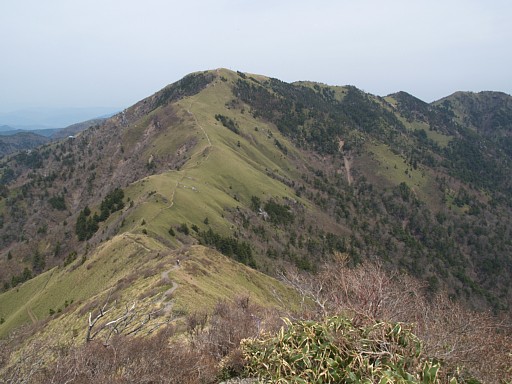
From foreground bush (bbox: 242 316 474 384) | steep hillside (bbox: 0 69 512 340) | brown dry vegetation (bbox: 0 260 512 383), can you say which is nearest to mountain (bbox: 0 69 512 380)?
steep hillside (bbox: 0 69 512 340)

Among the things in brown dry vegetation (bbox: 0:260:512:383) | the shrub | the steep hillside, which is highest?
the shrub

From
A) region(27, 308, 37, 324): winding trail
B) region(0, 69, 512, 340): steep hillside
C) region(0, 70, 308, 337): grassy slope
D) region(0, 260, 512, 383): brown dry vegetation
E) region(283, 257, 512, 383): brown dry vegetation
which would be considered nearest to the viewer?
region(283, 257, 512, 383): brown dry vegetation

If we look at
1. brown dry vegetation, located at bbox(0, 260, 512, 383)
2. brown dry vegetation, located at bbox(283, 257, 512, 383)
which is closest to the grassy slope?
brown dry vegetation, located at bbox(0, 260, 512, 383)

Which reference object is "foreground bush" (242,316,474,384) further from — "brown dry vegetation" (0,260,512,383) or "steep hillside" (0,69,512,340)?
"steep hillside" (0,69,512,340)

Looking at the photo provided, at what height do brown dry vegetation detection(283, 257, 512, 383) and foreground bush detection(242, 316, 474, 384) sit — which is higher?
foreground bush detection(242, 316, 474, 384)

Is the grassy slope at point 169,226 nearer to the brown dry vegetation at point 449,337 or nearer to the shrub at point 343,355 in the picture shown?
the brown dry vegetation at point 449,337

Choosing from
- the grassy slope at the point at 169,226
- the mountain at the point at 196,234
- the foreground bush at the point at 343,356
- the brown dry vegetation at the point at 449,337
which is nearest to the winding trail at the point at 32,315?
the grassy slope at the point at 169,226

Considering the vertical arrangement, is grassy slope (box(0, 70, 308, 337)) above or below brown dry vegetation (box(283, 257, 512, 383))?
below

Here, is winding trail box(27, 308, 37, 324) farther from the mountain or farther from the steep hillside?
the steep hillside

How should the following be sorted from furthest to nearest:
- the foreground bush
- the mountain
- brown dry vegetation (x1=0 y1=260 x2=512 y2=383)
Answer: the mountain < brown dry vegetation (x1=0 y1=260 x2=512 y2=383) < the foreground bush

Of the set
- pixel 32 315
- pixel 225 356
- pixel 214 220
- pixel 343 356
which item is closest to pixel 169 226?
pixel 214 220

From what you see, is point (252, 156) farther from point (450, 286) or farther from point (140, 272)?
point (140, 272)

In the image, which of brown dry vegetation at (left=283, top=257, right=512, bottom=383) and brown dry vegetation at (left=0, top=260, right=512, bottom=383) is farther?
brown dry vegetation at (left=0, top=260, right=512, bottom=383)

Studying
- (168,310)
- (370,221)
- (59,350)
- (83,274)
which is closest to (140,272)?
(168,310)
